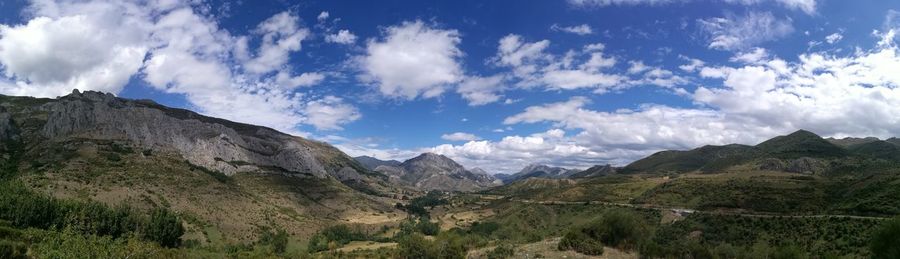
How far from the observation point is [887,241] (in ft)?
144

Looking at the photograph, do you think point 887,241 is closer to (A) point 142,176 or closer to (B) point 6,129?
(A) point 142,176

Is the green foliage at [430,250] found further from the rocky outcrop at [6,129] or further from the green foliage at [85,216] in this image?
the rocky outcrop at [6,129]

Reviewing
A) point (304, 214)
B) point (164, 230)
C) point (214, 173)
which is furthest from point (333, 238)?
point (214, 173)

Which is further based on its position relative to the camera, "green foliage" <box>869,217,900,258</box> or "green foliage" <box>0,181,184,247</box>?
"green foliage" <box>0,181,184,247</box>

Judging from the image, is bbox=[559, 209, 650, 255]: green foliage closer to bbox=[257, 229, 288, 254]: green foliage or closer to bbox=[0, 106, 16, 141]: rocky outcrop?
bbox=[257, 229, 288, 254]: green foliage

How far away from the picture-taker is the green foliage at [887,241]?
138 ft

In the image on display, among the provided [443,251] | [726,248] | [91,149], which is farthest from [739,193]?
[91,149]

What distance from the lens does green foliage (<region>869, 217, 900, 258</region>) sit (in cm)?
→ 4213

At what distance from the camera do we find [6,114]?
180 m

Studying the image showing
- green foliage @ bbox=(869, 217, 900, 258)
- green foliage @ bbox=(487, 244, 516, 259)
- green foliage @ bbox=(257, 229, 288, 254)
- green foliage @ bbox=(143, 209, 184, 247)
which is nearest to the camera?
green foliage @ bbox=(869, 217, 900, 258)

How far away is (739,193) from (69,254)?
126 metres

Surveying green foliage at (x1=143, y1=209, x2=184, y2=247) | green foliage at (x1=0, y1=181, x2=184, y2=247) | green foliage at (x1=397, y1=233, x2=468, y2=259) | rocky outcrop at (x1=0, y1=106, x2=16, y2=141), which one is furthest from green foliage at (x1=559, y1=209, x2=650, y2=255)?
rocky outcrop at (x1=0, y1=106, x2=16, y2=141)

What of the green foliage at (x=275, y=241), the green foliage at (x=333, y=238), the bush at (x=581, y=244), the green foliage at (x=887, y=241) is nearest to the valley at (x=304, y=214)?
the bush at (x=581, y=244)

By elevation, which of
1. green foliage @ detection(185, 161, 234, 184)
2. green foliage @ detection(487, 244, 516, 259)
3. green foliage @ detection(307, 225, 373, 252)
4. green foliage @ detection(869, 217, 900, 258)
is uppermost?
green foliage @ detection(185, 161, 234, 184)
